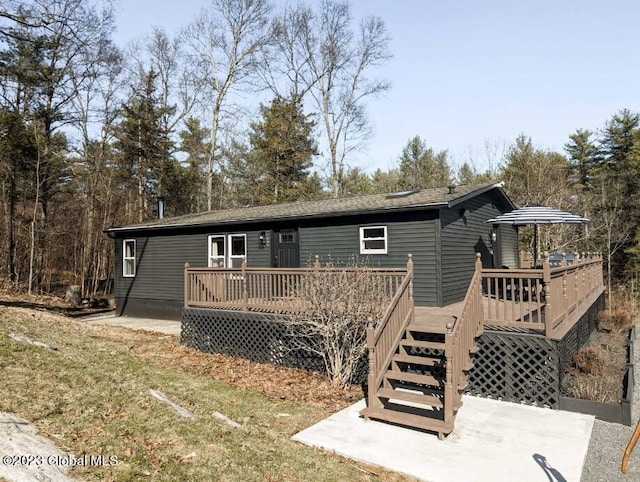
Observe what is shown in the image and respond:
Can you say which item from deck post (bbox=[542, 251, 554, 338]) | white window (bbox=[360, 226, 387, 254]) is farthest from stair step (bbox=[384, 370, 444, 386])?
white window (bbox=[360, 226, 387, 254])

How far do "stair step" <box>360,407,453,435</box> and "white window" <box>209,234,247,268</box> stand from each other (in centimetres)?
839

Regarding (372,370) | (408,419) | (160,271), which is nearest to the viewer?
(408,419)

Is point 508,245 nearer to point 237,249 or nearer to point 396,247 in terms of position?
point 396,247

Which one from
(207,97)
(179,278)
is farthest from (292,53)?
(179,278)

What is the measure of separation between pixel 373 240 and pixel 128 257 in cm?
1030

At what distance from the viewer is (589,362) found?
771 centimetres

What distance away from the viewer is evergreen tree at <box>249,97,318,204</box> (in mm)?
26844

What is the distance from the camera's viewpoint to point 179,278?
1451 cm

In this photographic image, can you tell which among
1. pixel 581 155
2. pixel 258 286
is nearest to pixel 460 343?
pixel 258 286

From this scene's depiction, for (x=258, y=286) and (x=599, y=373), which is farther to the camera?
(x=258, y=286)

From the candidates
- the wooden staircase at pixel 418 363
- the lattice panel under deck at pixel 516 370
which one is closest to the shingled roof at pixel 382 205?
the wooden staircase at pixel 418 363

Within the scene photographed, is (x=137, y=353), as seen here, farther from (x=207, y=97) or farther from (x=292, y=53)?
(x=292, y=53)

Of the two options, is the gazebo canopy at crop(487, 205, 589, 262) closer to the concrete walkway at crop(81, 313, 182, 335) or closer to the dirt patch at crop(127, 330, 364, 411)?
the dirt patch at crop(127, 330, 364, 411)

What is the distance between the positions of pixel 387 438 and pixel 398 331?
5.60ft
